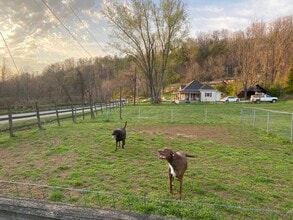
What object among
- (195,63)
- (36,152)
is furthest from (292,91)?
(36,152)

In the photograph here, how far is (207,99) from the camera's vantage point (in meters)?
52.2

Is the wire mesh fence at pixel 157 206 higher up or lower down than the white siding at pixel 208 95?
lower down

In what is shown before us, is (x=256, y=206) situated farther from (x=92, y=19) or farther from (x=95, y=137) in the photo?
(x=92, y=19)

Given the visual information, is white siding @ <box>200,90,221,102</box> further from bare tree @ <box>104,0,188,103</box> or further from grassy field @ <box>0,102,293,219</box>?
grassy field @ <box>0,102,293,219</box>

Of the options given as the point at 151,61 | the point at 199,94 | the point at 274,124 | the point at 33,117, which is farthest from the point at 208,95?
the point at 33,117

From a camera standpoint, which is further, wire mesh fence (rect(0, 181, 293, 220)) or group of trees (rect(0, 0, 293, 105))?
group of trees (rect(0, 0, 293, 105))

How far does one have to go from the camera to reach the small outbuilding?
52.2 m

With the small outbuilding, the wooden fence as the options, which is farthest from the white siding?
the wooden fence

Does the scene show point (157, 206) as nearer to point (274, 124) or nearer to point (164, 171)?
point (164, 171)

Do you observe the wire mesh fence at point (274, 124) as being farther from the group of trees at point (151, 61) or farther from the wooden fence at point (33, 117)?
the group of trees at point (151, 61)

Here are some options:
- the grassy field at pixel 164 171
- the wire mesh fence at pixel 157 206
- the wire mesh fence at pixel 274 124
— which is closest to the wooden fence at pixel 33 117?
the grassy field at pixel 164 171

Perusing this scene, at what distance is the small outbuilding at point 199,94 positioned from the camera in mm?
52156

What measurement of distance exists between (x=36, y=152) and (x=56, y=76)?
46316 mm

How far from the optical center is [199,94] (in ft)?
176
